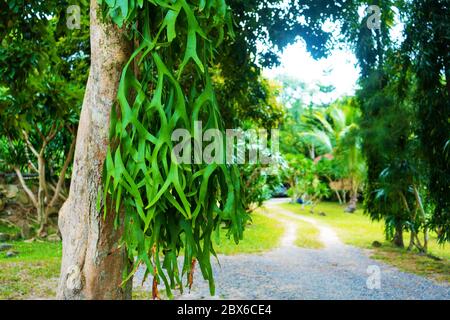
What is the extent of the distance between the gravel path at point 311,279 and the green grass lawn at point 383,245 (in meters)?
0.27

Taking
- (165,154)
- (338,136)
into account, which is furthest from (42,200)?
(338,136)

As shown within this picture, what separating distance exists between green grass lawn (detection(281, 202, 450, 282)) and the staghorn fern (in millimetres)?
4620

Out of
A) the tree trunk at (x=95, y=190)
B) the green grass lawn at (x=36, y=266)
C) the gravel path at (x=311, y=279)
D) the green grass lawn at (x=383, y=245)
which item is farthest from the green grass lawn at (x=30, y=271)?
the green grass lawn at (x=383, y=245)

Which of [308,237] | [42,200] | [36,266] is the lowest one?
[308,237]

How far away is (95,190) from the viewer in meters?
1.31

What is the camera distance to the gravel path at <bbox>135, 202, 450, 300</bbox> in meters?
4.22

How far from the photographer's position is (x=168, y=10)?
3.74ft

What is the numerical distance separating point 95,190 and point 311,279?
161 inches

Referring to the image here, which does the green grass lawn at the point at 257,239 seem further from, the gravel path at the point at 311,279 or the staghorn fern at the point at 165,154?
the staghorn fern at the point at 165,154

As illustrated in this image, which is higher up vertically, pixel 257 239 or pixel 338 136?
pixel 338 136

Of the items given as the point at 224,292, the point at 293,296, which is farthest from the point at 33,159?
the point at 293,296

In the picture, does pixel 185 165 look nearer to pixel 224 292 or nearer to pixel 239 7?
pixel 239 7

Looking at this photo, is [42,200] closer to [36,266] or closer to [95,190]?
[36,266]
